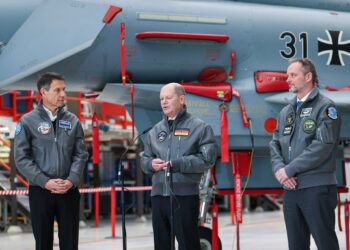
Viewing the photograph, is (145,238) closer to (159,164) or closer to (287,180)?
(159,164)

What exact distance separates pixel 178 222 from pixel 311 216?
1059mm

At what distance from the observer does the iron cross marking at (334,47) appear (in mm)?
7879

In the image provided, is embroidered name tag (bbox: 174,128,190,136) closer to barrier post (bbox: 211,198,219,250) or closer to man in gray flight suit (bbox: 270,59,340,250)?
man in gray flight suit (bbox: 270,59,340,250)

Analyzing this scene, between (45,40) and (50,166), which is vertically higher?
(45,40)

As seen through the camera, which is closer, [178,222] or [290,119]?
[290,119]

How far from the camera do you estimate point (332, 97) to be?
730cm

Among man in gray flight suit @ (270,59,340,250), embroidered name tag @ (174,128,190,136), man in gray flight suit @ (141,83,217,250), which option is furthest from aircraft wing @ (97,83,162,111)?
man in gray flight suit @ (270,59,340,250)

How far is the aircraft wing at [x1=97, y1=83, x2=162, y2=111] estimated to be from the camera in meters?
7.07

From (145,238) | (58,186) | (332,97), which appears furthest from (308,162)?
(145,238)

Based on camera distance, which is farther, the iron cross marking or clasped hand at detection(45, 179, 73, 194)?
the iron cross marking

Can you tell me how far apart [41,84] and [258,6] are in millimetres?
3492

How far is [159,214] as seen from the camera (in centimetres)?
508

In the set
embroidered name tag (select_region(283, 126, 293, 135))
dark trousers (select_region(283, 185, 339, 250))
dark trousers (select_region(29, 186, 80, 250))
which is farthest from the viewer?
dark trousers (select_region(29, 186, 80, 250))

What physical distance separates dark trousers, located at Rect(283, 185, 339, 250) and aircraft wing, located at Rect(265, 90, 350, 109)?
2.61 m
